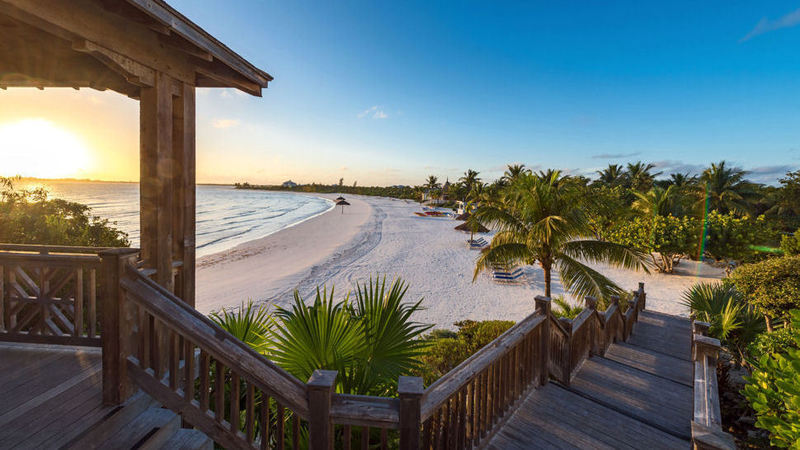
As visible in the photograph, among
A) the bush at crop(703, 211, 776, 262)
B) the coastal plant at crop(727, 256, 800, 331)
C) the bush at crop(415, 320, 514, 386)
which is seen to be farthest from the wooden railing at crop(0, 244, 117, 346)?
the bush at crop(703, 211, 776, 262)

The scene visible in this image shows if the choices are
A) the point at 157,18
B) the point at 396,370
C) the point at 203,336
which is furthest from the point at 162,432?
the point at 157,18

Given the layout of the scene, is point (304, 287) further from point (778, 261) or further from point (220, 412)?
point (778, 261)

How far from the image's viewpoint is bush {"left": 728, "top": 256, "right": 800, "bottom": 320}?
7.29 m

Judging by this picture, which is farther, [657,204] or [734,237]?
[657,204]

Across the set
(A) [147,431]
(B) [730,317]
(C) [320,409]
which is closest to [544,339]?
(C) [320,409]

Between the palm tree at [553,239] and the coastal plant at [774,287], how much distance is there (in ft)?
7.36

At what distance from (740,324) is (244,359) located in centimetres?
1050

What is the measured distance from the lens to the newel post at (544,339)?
15.0 ft

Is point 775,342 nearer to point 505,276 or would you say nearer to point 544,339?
point 544,339

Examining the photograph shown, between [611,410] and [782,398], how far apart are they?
209 cm

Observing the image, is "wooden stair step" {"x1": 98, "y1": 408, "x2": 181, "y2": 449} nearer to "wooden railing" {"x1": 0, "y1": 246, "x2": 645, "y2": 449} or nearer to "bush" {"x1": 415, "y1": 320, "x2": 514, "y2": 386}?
"wooden railing" {"x1": 0, "y1": 246, "x2": 645, "y2": 449}

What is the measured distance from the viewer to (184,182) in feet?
12.8

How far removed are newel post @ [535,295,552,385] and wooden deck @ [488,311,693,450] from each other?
227 mm

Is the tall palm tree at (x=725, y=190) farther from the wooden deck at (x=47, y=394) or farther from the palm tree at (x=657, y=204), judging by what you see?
the wooden deck at (x=47, y=394)
